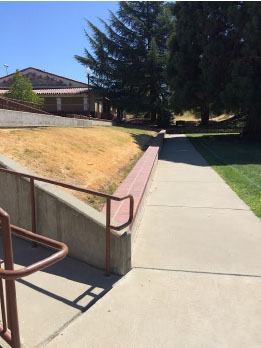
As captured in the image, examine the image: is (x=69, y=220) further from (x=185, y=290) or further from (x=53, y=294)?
(x=185, y=290)

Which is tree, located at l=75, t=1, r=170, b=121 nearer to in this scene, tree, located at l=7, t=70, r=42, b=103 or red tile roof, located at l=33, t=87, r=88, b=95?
red tile roof, located at l=33, t=87, r=88, b=95

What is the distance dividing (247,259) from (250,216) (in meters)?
1.77

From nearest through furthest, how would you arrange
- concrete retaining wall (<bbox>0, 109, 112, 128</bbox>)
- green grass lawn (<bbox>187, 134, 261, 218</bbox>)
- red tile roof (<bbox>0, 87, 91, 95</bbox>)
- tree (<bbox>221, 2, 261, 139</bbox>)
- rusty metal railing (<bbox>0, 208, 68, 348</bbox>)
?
1. rusty metal railing (<bbox>0, 208, 68, 348</bbox>)
2. green grass lawn (<bbox>187, 134, 261, 218</bbox>)
3. concrete retaining wall (<bbox>0, 109, 112, 128</bbox>)
4. tree (<bbox>221, 2, 261, 139</bbox>)
5. red tile roof (<bbox>0, 87, 91, 95</bbox>)

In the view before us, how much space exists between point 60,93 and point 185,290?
107 feet

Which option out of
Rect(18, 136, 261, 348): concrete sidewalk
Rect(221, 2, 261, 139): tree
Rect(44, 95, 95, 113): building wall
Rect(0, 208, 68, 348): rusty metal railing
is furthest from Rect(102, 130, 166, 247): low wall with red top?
Rect(44, 95, 95, 113): building wall

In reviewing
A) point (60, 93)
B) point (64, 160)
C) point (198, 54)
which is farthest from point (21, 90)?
point (64, 160)

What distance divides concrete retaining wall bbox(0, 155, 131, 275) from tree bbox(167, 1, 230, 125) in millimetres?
17334

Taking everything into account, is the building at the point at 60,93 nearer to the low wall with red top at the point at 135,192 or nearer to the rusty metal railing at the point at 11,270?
the low wall with red top at the point at 135,192

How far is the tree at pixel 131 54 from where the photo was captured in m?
36.6

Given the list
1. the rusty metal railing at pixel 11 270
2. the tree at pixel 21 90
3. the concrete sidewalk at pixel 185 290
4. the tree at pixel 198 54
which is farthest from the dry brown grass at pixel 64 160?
the tree at pixel 21 90

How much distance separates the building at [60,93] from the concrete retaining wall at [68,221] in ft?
93.1

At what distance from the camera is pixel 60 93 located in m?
33.4

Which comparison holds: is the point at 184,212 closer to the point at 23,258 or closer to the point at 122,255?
the point at 122,255

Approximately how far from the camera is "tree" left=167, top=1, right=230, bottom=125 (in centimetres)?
1944
